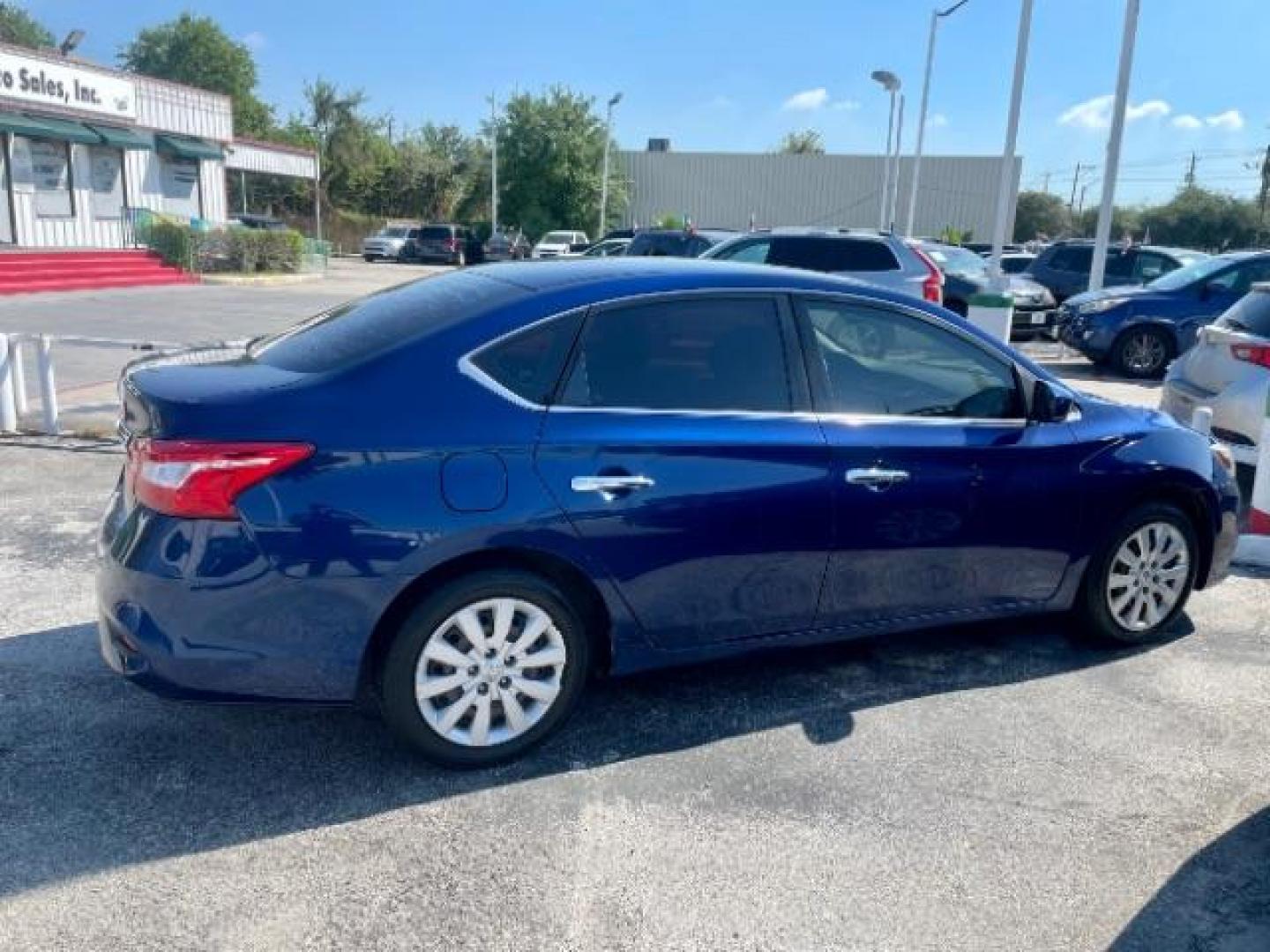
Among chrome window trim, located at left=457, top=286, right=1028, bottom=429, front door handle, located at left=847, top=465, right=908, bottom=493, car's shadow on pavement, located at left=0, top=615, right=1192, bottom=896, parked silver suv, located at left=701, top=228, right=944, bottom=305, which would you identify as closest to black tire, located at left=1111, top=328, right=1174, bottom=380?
parked silver suv, located at left=701, top=228, right=944, bottom=305

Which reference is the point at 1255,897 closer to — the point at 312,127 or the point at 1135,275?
the point at 1135,275

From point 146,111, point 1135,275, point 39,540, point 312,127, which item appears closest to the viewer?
point 39,540

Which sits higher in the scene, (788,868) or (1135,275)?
(1135,275)

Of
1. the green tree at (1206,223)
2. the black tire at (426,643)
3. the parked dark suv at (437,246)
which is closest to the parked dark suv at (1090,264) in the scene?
the black tire at (426,643)

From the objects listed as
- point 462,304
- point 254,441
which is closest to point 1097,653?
point 462,304

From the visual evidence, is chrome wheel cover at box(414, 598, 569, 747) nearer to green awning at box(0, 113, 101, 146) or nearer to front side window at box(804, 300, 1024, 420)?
front side window at box(804, 300, 1024, 420)

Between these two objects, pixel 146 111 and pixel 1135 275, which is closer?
pixel 1135 275

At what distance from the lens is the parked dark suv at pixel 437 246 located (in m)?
41.8

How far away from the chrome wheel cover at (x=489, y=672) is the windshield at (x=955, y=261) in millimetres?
13594

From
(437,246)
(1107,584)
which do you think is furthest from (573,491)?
(437,246)

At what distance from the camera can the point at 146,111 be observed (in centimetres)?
2623

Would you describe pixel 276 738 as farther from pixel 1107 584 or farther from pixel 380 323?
pixel 1107 584

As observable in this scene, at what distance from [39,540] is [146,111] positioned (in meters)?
24.6

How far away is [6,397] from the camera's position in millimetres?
7691
